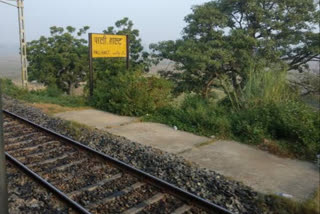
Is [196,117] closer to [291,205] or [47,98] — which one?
[291,205]

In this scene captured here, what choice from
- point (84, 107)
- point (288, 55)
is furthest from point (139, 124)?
point (288, 55)

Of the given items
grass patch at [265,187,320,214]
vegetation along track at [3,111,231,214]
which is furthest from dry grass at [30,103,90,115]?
grass patch at [265,187,320,214]

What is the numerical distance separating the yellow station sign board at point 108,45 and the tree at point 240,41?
226 cm

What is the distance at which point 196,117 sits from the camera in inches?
308

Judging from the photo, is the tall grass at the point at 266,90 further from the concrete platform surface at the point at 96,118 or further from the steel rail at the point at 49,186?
the steel rail at the point at 49,186

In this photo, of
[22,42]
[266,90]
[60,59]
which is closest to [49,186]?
[266,90]

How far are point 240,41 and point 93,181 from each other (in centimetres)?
969

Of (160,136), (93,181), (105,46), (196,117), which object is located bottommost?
(93,181)

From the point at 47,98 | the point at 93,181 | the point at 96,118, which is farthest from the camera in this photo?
the point at 47,98

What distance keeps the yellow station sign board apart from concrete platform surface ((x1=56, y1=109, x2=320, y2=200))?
364 cm

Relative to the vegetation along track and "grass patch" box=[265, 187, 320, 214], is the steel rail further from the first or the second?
"grass patch" box=[265, 187, 320, 214]

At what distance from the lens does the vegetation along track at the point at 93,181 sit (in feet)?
13.0

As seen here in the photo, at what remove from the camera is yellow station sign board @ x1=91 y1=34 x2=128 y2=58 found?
36.2ft

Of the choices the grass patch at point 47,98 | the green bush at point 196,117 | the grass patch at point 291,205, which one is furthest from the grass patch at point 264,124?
the grass patch at point 47,98
